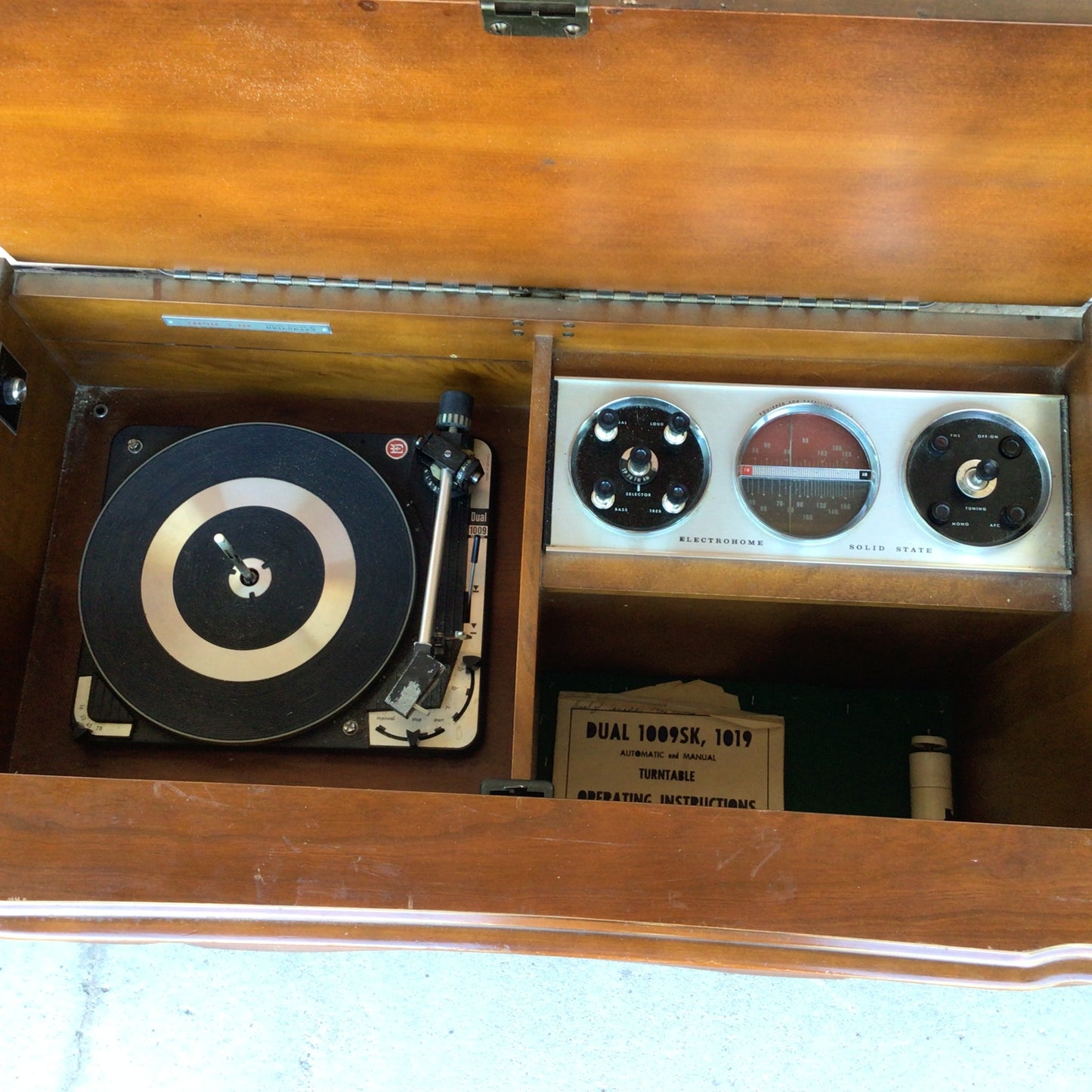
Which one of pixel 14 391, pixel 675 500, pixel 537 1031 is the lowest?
pixel 537 1031

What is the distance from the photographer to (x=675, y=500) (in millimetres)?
1177

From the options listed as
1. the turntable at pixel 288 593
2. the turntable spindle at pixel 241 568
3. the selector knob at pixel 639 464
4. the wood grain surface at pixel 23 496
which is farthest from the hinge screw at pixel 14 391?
the selector knob at pixel 639 464

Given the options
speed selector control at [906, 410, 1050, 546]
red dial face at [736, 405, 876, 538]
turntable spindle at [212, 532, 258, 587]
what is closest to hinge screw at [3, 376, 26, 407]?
turntable spindle at [212, 532, 258, 587]

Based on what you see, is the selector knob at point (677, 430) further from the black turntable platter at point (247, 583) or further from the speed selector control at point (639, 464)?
the black turntable platter at point (247, 583)

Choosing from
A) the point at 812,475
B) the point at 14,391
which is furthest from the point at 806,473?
the point at 14,391

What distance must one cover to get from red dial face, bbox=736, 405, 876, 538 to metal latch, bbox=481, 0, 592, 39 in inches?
21.6

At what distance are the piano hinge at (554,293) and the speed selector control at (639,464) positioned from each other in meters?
0.12

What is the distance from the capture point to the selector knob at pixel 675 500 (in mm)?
1173

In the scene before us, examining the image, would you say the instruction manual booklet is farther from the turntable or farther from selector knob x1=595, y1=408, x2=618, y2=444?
selector knob x1=595, y1=408, x2=618, y2=444

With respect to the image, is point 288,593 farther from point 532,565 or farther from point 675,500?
point 675,500

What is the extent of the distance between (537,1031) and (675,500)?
2.17ft

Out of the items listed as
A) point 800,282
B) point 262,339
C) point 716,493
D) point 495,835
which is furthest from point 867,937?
point 262,339

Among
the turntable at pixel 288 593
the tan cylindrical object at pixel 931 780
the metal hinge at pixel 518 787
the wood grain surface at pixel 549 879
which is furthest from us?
the tan cylindrical object at pixel 931 780

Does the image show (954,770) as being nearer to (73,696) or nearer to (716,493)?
(716,493)
